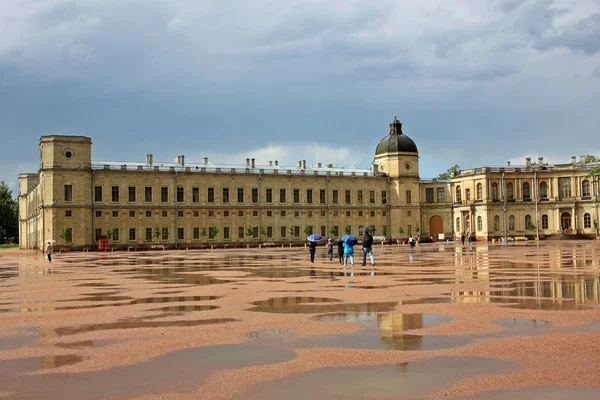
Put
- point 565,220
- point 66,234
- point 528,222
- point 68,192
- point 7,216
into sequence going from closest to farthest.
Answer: point 66,234
point 68,192
point 565,220
point 528,222
point 7,216

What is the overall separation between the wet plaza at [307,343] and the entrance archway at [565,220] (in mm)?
85908

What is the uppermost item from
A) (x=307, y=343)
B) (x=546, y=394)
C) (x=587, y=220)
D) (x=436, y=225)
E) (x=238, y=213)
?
(x=238, y=213)

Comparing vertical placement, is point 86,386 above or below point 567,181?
below

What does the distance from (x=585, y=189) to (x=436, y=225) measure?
869 inches

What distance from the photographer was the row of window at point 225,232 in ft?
283

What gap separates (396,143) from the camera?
10319 cm

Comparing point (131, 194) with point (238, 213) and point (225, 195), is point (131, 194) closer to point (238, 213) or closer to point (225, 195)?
point (225, 195)

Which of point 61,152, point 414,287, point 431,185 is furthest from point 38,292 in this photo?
point 431,185

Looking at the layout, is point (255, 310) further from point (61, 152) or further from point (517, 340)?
point (61, 152)

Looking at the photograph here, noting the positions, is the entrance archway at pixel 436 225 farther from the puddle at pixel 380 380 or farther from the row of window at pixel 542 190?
the puddle at pixel 380 380

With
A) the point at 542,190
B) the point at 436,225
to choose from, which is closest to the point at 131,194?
the point at 436,225

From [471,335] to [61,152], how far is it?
75.7 metres

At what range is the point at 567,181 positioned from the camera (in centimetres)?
10169

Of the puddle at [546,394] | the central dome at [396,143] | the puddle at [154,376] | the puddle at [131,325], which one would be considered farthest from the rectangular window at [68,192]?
the puddle at [546,394]
